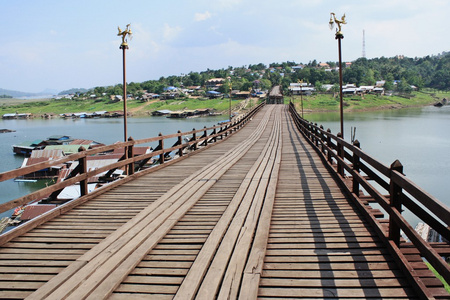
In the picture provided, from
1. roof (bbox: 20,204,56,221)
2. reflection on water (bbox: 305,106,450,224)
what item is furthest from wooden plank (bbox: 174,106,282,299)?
roof (bbox: 20,204,56,221)

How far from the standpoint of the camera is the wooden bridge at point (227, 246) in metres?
3.29

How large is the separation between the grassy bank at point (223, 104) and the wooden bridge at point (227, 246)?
8512cm

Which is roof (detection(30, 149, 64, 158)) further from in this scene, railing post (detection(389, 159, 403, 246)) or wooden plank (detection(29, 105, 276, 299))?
railing post (detection(389, 159, 403, 246))

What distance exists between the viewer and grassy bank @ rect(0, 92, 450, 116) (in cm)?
11586

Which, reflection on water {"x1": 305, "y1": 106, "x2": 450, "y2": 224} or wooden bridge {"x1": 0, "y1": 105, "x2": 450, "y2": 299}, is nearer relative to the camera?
wooden bridge {"x1": 0, "y1": 105, "x2": 450, "y2": 299}

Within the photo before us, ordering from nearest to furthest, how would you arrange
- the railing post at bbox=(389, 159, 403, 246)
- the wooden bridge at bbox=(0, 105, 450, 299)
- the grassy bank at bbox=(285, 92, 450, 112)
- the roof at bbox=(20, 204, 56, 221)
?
the wooden bridge at bbox=(0, 105, 450, 299) < the railing post at bbox=(389, 159, 403, 246) < the roof at bbox=(20, 204, 56, 221) < the grassy bank at bbox=(285, 92, 450, 112)

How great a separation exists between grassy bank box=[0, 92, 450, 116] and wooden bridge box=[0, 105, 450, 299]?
85.1 m

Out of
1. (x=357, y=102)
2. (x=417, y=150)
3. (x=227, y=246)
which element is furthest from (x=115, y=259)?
(x=357, y=102)

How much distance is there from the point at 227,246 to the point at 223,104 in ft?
428

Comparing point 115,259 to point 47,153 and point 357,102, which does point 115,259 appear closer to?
point 47,153

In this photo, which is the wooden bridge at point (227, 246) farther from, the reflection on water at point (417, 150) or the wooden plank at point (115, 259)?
the reflection on water at point (417, 150)

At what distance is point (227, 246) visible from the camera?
14.0 feet

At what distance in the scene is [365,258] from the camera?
12.8 ft

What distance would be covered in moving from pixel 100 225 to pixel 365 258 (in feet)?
11.9
